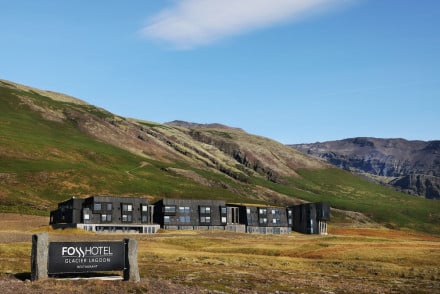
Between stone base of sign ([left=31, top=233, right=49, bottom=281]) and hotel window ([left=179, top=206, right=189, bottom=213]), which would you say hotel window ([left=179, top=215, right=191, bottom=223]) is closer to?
hotel window ([left=179, top=206, right=189, bottom=213])

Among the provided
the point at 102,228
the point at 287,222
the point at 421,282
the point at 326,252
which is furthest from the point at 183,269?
the point at 287,222

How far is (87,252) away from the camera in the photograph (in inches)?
1458

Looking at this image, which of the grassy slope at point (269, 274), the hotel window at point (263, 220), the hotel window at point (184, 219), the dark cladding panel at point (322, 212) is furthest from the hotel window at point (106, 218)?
the grassy slope at point (269, 274)

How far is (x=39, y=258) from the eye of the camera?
34.5m

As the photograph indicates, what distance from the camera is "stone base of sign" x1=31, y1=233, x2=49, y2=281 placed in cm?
3434

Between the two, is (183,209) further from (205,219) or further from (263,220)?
(263,220)

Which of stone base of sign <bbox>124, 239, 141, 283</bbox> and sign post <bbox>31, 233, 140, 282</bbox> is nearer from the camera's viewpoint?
sign post <bbox>31, 233, 140, 282</bbox>

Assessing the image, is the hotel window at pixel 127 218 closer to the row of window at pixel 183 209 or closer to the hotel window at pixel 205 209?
the row of window at pixel 183 209

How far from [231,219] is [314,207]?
114ft

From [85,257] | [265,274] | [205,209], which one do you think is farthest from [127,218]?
[85,257]

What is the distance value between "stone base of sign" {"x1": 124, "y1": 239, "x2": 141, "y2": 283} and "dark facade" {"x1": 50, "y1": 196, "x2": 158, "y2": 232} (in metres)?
107

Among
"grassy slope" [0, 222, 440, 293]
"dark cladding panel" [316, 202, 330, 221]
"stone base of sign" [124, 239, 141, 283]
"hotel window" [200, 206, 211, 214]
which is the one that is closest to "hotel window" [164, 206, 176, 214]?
"hotel window" [200, 206, 211, 214]

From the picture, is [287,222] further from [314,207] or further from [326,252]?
[326,252]

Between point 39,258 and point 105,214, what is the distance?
11558 centimetres
